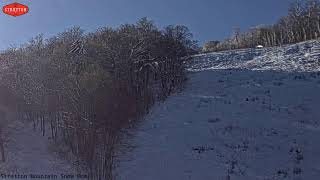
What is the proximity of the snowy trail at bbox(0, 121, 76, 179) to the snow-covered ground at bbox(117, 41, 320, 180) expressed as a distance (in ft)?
12.7

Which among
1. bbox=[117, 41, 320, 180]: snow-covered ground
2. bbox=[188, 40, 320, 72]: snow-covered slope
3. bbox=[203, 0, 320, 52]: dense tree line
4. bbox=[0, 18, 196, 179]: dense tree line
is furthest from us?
bbox=[203, 0, 320, 52]: dense tree line

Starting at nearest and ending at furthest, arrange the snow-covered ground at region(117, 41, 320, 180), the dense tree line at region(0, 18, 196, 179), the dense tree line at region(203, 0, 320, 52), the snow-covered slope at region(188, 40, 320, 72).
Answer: the snow-covered ground at region(117, 41, 320, 180) < the dense tree line at region(0, 18, 196, 179) < the snow-covered slope at region(188, 40, 320, 72) < the dense tree line at region(203, 0, 320, 52)

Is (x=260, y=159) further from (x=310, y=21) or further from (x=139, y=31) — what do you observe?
(x=310, y=21)

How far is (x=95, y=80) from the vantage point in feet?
75.4

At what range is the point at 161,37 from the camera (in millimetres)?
40750

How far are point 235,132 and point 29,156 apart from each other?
11.8 m

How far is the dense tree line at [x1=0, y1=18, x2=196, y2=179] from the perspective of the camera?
23.5 m

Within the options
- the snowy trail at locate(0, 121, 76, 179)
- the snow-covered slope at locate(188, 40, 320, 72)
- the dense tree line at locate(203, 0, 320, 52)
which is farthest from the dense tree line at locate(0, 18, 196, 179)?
the dense tree line at locate(203, 0, 320, 52)

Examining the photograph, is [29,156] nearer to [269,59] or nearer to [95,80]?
[95,80]

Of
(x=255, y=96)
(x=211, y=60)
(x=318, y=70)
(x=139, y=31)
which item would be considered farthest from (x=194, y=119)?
(x=211, y=60)

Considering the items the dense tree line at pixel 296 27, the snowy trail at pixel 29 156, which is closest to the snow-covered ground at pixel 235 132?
the snowy trail at pixel 29 156

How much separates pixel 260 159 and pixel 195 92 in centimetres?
1540

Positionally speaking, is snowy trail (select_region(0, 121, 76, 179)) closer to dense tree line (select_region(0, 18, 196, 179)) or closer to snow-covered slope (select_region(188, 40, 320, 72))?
dense tree line (select_region(0, 18, 196, 179))

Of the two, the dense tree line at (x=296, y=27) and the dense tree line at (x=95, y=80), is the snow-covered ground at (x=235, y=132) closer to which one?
the dense tree line at (x=95, y=80)
